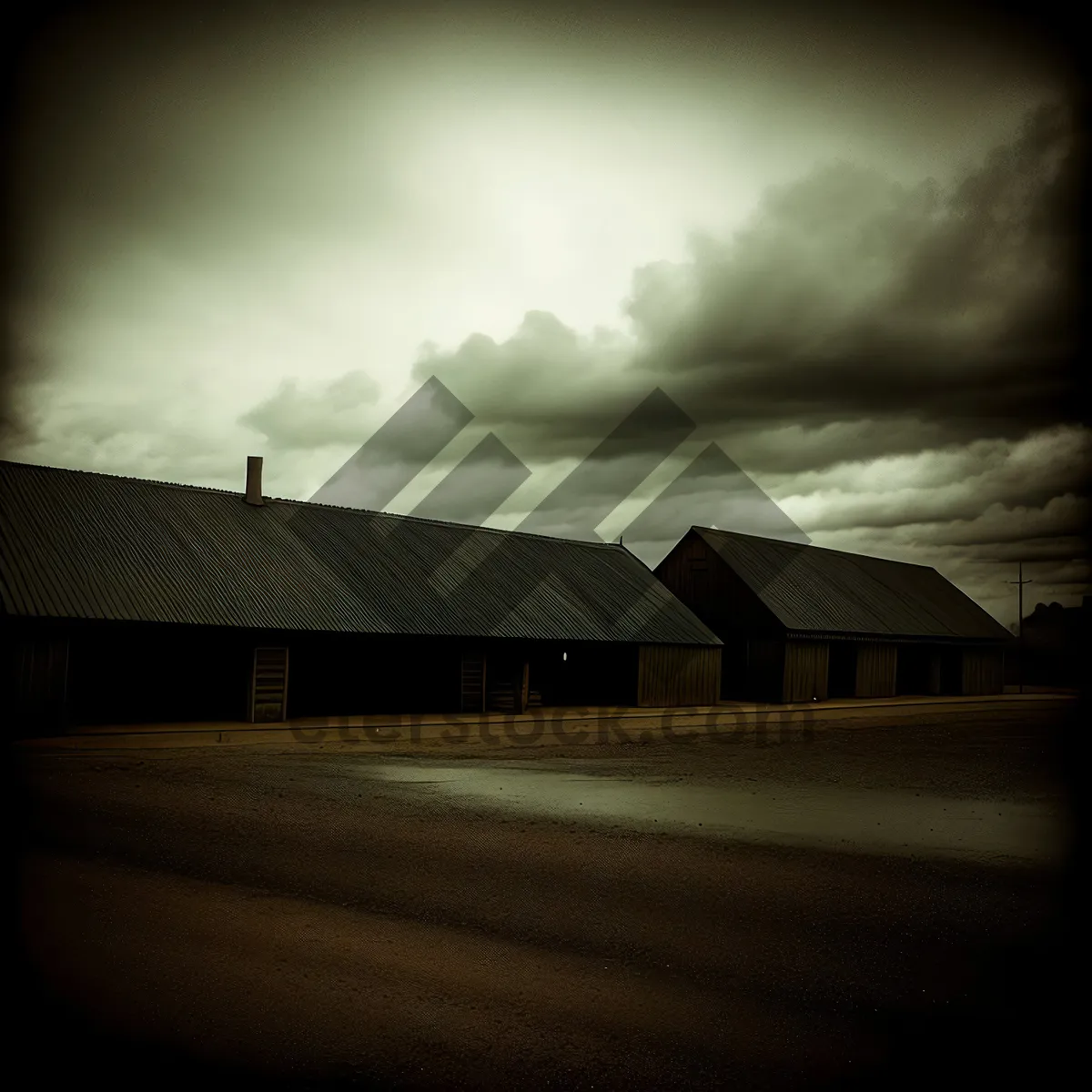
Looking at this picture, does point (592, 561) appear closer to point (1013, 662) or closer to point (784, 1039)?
point (784, 1039)

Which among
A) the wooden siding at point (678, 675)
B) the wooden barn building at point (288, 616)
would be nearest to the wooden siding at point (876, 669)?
the wooden siding at point (678, 675)

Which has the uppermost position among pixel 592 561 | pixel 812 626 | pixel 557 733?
pixel 592 561

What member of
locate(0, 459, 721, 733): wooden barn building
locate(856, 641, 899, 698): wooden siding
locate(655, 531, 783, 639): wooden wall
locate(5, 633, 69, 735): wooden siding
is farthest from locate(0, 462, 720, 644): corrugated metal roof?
locate(856, 641, 899, 698): wooden siding

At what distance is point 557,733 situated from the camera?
2194cm

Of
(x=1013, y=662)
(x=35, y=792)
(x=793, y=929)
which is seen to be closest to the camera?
(x=793, y=929)

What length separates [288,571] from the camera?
24125 millimetres

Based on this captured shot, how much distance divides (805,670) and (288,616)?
22212mm

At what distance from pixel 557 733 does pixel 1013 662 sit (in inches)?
2089

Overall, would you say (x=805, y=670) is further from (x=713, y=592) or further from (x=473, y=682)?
(x=473, y=682)

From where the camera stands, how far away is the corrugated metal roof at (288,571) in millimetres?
19703

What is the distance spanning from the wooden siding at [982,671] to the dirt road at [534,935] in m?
36.2

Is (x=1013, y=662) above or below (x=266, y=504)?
below

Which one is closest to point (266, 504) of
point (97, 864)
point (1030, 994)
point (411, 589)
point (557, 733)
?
point (411, 589)

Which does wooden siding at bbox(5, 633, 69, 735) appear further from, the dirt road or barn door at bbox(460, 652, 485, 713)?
barn door at bbox(460, 652, 485, 713)
